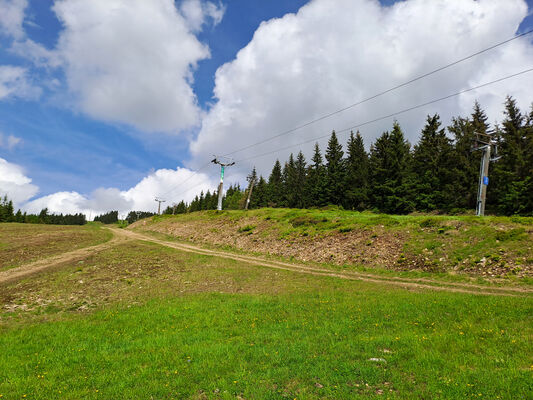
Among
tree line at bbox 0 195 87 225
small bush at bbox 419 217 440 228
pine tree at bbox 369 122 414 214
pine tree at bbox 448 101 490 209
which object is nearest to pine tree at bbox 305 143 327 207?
pine tree at bbox 369 122 414 214

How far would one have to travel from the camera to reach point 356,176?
66688 millimetres

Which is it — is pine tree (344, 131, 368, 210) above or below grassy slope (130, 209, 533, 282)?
above

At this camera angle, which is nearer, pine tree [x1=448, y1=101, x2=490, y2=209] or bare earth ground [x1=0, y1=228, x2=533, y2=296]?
bare earth ground [x1=0, y1=228, x2=533, y2=296]

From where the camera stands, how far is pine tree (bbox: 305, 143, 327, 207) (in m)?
71.4

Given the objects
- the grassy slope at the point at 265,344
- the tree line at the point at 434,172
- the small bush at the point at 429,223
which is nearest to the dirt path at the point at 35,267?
the grassy slope at the point at 265,344

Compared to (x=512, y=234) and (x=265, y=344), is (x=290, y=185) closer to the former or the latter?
(x=512, y=234)

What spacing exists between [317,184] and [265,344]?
6870 centimetres

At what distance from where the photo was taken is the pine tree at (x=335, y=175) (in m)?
68.8

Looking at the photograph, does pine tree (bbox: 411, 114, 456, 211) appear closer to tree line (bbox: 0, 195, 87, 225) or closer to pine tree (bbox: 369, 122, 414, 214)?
pine tree (bbox: 369, 122, 414, 214)

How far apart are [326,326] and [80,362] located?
24.8 ft

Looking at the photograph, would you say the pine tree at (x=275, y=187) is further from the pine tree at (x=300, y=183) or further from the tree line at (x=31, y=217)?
the tree line at (x=31, y=217)

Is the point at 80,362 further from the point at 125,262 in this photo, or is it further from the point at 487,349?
the point at 125,262

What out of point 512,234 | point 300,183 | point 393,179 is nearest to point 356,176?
point 393,179

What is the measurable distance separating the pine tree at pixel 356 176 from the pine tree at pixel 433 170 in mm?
12158
